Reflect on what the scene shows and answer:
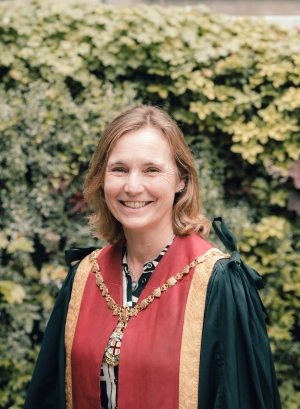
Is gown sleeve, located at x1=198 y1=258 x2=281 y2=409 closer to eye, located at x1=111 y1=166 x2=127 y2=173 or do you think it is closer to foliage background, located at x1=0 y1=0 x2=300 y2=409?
eye, located at x1=111 y1=166 x2=127 y2=173

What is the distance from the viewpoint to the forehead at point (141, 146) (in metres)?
1.93

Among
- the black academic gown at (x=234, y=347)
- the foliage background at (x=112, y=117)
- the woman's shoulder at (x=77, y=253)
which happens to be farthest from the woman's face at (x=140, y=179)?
the foliage background at (x=112, y=117)

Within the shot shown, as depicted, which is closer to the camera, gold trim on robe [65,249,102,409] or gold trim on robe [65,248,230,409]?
gold trim on robe [65,248,230,409]

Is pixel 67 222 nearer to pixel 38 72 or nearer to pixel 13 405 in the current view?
pixel 38 72

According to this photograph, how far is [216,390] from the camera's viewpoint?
5.83ft

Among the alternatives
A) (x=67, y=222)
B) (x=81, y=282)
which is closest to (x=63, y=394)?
(x=81, y=282)

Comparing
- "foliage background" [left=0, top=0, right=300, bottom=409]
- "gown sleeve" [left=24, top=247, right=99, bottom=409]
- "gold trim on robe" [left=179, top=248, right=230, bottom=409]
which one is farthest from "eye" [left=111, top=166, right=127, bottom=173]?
"foliage background" [left=0, top=0, right=300, bottom=409]

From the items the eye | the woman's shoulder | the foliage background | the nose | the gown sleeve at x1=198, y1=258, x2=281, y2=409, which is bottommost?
the gown sleeve at x1=198, y1=258, x2=281, y2=409

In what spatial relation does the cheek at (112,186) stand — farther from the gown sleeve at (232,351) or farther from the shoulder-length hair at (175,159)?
the gown sleeve at (232,351)

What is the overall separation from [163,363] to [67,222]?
6.51 ft

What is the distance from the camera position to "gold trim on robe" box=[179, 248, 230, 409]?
179cm

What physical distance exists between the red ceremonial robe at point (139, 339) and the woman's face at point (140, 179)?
0.18 m

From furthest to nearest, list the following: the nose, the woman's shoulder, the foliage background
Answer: the foliage background
the woman's shoulder
the nose

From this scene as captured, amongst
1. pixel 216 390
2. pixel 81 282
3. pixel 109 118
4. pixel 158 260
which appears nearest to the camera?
pixel 216 390
